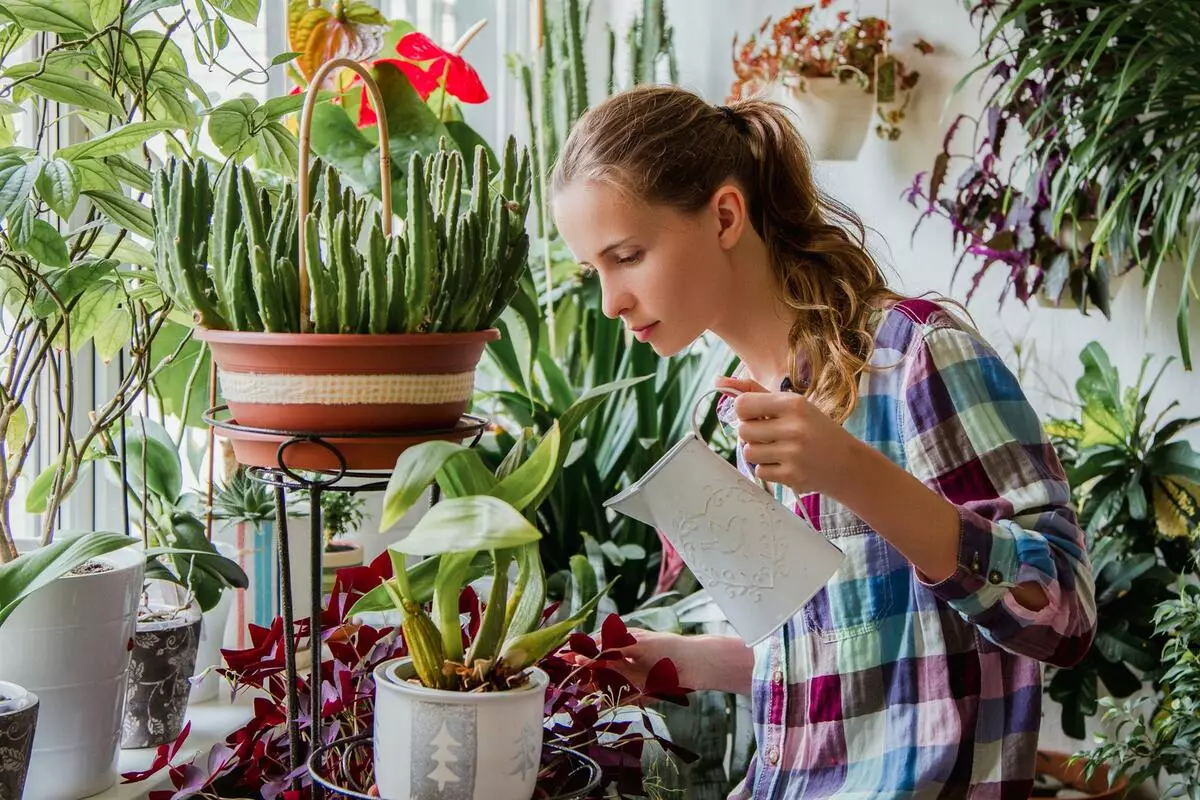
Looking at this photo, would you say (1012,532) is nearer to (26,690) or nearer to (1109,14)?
(26,690)

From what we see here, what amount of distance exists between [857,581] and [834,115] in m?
2.05

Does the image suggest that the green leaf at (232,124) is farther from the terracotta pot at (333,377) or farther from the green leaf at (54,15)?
the terracotta pot at (333,377)

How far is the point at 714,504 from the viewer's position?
0.83 metres

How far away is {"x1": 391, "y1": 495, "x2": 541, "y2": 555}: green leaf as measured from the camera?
0.68 m

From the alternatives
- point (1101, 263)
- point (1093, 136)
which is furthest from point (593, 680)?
point (1101, 263)

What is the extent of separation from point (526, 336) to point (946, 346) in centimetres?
122

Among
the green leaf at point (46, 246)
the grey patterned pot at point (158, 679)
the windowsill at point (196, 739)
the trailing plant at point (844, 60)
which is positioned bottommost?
the windowsill at point (196, 739)

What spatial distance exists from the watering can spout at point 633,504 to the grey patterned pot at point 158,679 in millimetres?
630

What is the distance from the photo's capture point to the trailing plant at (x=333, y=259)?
814 mm

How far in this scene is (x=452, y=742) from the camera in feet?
2.50

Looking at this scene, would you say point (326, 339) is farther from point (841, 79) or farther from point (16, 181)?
point (841, 79)

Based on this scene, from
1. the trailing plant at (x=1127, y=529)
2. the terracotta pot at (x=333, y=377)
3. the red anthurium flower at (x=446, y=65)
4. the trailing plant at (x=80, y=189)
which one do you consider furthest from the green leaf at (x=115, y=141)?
the trailing plant at (x=1127, y=529)

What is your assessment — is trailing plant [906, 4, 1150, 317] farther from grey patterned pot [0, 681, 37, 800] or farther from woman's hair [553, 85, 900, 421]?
grey patterned pot [0, 681, 37, 800]

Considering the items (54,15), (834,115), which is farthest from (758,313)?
(834,115)
